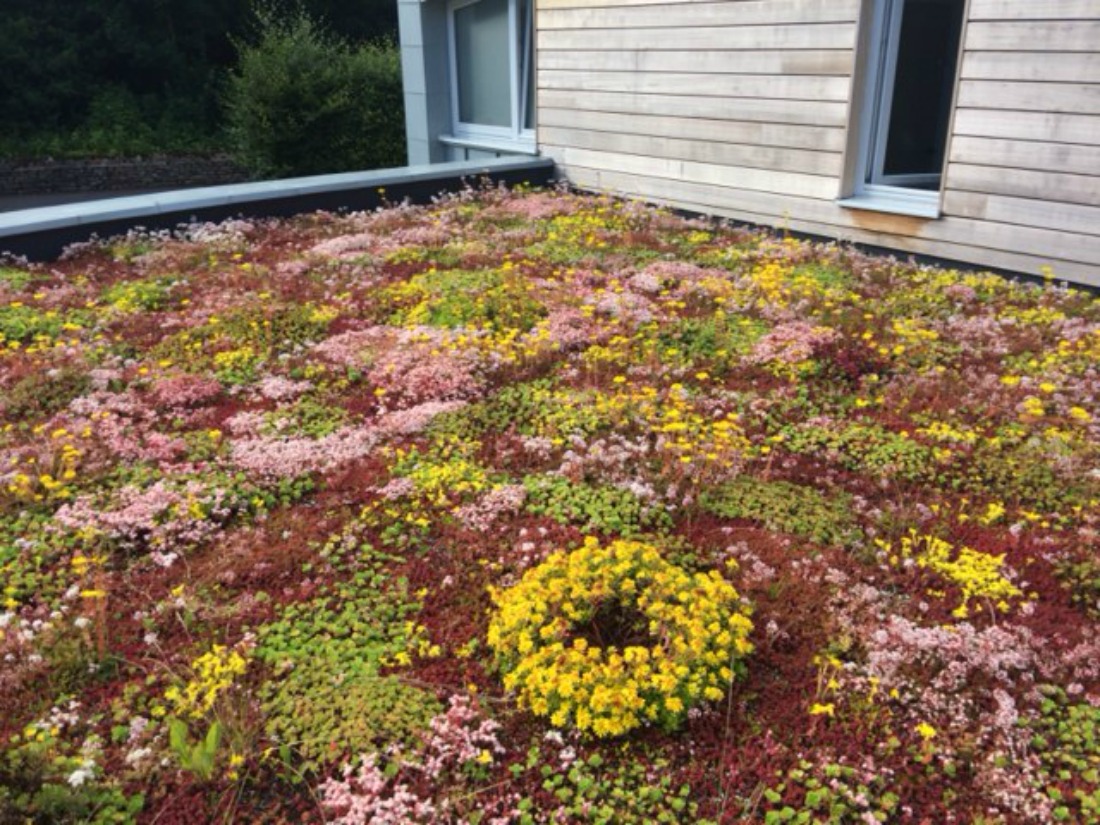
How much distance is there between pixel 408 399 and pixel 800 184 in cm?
574

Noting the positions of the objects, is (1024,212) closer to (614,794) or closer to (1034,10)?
(1034,10)

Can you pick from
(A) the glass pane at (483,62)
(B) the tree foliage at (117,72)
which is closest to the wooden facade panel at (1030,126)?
(A) the glass pane at (483,62)

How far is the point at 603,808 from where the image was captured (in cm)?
306

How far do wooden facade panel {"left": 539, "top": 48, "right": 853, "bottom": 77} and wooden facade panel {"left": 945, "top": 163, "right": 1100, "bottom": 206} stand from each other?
5.53 feet

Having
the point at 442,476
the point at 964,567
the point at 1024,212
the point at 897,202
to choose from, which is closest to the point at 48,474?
the point at 442,476

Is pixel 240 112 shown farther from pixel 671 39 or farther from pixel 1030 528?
pixel 1030 528

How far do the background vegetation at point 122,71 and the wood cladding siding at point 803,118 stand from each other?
455 inches

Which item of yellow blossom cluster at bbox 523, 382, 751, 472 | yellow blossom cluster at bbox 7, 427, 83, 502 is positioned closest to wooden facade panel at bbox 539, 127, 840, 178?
yellow blossom cluster at bbox 523, 382, 751, 472

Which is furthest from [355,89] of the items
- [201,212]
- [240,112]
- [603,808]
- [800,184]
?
[603,808]

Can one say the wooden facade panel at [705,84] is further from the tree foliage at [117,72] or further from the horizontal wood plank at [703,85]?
the tree foliage at [117,72]

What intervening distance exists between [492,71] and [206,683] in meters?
13.4

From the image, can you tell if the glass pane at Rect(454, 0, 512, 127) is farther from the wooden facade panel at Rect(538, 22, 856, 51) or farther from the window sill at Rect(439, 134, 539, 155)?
the wooden facade panel at Rect(538, 22, 856, 51)

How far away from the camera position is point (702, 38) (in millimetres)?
10617

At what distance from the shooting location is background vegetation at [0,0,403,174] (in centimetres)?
2553
